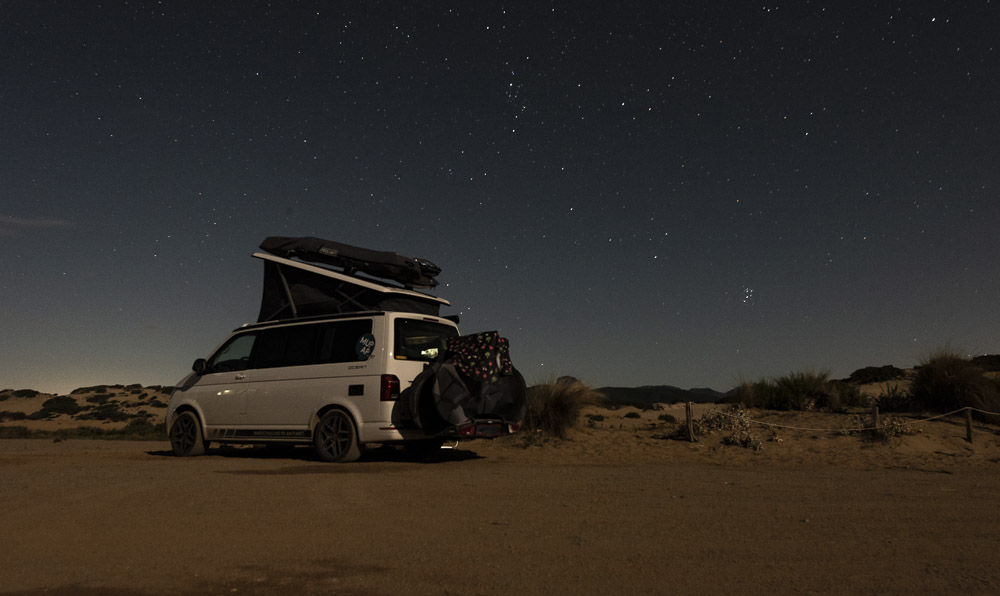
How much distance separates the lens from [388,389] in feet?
29.3

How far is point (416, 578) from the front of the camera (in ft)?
11.5

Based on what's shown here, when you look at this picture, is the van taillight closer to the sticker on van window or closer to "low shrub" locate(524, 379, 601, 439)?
the sticker on van window

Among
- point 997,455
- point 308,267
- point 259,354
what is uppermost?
point 308,267

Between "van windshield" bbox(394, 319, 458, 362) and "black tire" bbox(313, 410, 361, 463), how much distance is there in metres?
1.18

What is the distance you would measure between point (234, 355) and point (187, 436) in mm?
1549

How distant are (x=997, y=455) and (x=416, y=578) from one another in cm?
1280

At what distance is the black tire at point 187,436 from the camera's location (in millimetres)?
10938

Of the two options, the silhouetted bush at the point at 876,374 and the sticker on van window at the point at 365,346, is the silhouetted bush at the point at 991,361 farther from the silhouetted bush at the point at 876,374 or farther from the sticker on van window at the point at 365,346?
the sticker on van window at the point at 365,346

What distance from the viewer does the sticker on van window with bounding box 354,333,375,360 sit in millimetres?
9117

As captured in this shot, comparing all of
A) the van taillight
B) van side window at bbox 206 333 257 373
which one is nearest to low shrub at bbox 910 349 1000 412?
the van taillight

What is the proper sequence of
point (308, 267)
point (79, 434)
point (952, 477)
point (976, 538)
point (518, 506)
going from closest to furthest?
point (976, 538) < point (518, 506) < point (952, 477) < point (308, 267) < point (79, 434)

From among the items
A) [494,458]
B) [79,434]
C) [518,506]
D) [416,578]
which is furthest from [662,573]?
[79,434]

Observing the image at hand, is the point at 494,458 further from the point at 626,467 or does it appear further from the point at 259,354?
the point at 259,354

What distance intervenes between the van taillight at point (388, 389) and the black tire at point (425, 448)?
1.56m
